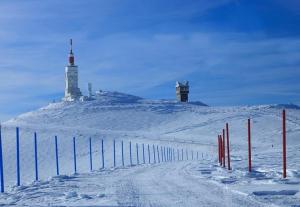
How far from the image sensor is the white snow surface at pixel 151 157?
1223 cm

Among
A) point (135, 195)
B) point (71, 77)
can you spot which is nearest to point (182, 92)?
point (71, 77)

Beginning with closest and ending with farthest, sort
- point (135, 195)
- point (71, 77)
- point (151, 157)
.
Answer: point (135, 195)
point (151, 157)
point (71, 77)

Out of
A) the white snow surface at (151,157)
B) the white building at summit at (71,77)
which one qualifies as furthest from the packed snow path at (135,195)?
the white building at summit at (71,77)

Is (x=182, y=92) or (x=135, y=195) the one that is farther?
(x=182, y=92)

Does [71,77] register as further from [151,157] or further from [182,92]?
[151,157]

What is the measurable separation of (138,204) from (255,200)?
2.31m

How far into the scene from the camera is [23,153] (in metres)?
63.1

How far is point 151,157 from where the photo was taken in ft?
176

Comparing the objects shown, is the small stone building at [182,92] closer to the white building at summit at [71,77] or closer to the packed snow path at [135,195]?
the white building at summit at [71,77]

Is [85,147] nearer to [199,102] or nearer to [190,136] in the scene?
[190,136]

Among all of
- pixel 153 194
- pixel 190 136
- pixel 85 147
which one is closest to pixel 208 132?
pixel 190 136

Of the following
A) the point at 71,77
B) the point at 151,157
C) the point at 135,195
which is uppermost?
the point at 71,77

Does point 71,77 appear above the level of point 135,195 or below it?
above

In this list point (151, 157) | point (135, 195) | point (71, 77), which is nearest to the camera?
point (135, 195)
